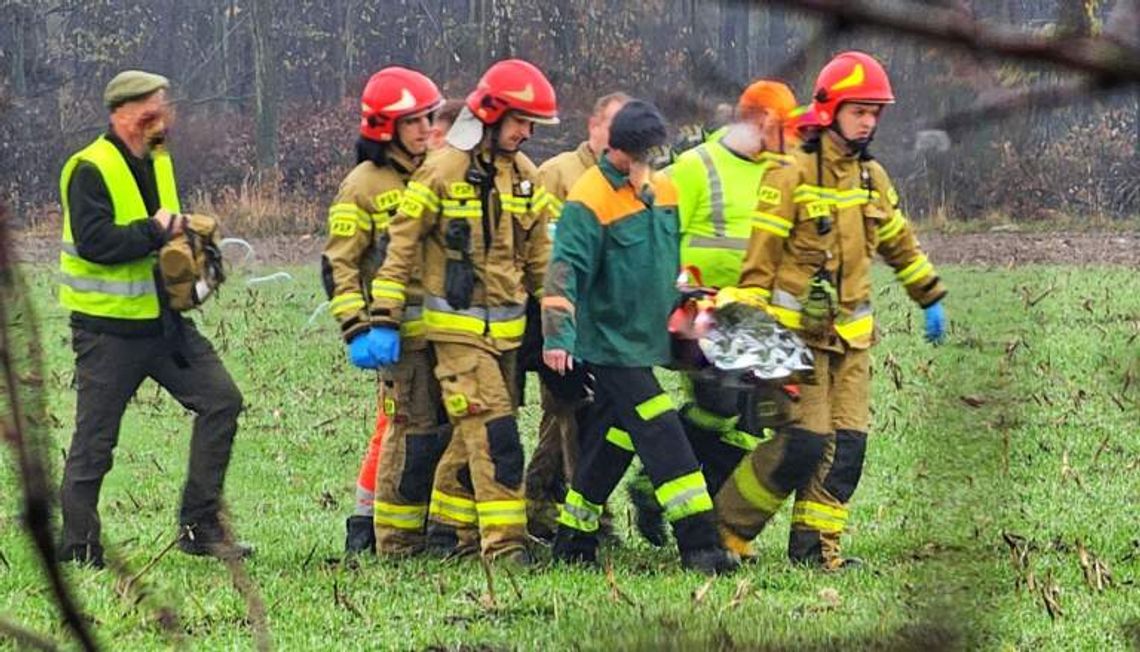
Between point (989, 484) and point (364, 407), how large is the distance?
1275 centimetres

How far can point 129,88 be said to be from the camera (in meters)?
7.38

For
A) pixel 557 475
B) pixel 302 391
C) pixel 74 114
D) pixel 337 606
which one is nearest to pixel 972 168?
pixel 337 606

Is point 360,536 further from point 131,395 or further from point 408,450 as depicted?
point 131,395

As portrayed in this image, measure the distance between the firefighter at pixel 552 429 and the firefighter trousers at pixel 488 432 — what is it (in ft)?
1.09

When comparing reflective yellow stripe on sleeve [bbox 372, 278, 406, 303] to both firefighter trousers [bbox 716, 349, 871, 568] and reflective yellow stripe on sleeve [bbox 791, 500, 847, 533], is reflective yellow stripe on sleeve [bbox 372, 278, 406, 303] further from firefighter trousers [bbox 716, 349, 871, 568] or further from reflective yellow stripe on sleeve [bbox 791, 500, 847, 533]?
reflective yellow stripe on sleeve [bbox 791, 500, 847, 533]

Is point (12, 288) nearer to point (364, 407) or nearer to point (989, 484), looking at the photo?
point (989, 484)

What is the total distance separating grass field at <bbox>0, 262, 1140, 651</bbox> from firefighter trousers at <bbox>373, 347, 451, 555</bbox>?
20 cm

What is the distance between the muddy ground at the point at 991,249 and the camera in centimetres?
150

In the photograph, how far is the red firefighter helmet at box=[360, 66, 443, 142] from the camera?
758cm

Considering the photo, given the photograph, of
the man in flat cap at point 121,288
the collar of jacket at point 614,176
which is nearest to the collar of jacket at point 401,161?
the man in flat cap at point 121,288

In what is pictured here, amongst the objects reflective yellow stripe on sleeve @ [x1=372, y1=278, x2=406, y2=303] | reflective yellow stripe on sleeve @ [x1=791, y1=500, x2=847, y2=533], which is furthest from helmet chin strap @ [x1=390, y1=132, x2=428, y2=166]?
reflective yellow stripe on sleeve @ [x1=791, y1=500, x2=847, y2=533]

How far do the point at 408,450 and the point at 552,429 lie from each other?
0.88 m

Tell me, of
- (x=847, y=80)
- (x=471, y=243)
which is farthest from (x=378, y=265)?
(x=847, y=80)

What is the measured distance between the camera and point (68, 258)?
7.50m
